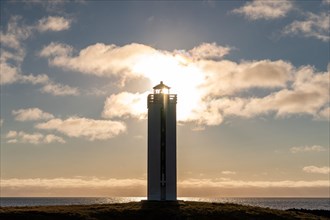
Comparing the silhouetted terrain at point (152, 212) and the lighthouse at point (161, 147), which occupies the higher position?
the lighthouse at point (161, 147)

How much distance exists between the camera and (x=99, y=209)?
59656 mm

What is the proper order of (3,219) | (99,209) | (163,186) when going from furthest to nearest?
(163,186) → (99,209) → (3,219)

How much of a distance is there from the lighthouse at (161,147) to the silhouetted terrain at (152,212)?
6.53ft

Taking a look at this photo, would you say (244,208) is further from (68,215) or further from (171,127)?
(68,215)

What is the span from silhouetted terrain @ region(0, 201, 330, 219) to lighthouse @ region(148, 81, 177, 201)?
199 cm

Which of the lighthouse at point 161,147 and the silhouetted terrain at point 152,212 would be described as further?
the lighthouse at point 161,147

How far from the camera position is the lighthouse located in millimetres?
65125

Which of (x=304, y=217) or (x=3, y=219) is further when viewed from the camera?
(x=304, y=217)

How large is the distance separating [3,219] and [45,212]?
4.56 meters

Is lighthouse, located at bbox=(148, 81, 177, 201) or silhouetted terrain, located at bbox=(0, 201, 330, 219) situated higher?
lighthouse, located at bbox=(148, 81, 177, 201)

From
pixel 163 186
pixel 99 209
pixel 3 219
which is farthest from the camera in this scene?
pixel 163 186

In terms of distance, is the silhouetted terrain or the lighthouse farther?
the lighthouse

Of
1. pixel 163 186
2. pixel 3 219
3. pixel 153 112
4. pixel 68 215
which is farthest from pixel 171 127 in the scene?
pixel 3 219

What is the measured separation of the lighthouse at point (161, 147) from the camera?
65.1 meters
